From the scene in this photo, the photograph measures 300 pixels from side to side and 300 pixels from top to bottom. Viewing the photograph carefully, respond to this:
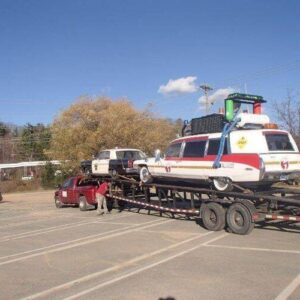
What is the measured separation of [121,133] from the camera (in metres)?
43.0

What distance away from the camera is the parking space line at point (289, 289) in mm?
7121

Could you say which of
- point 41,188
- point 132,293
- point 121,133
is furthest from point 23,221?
point 41,188

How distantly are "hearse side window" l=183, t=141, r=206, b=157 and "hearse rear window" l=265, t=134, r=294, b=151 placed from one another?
2.12m

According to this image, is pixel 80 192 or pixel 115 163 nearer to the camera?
pixel 115 163

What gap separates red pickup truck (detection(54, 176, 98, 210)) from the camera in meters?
21.8

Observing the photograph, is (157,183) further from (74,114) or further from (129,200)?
(74,114)

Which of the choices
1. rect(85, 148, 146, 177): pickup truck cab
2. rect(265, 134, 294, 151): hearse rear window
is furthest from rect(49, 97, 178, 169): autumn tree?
rect(265, 134, 294, 151): hearse rear window

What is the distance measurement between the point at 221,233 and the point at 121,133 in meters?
30.1

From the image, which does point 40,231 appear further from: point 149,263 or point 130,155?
point 149,263

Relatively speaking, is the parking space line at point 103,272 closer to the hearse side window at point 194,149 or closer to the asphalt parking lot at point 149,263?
the asphalt parking lot at point 149,263

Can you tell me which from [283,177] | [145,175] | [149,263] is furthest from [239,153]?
[145,175]

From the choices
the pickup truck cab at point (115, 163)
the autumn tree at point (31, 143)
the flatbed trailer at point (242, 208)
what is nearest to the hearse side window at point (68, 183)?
the pickup truck cab at point (115, 163)

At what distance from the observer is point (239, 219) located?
43.3ft

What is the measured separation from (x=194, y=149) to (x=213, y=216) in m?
2.20
